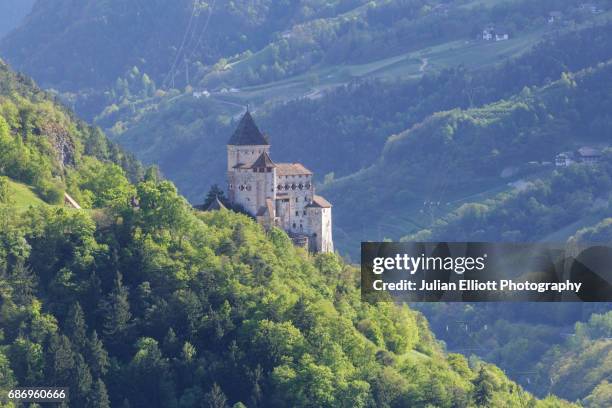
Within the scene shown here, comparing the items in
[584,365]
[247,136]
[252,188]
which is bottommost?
[584,365]

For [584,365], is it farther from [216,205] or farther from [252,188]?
[252,188]

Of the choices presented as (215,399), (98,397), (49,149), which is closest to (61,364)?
(98,397)

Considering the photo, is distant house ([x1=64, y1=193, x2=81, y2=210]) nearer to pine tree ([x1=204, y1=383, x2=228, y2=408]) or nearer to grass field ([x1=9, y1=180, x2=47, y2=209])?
grass field ([x1=9, y1=180, x2=47, y2=209])

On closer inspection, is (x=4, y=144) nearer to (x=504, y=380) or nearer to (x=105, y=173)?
(x=105, y=173)

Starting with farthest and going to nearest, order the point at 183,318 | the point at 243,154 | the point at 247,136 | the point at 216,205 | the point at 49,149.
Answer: the point at 49,149
the point at 247,136
the point at 243,154
the point at 216,205
the point at 183,318

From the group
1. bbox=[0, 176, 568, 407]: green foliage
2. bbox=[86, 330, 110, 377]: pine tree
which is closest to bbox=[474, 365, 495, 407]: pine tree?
bbox=[0, 176, 568, 407]: green foliage

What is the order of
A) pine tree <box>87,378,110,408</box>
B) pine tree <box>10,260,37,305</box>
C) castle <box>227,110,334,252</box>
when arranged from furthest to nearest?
castle <box>227,110,334,252</box> < pine tree <box>10,260,37,305</box> < pine tree <box>87,378,110,408</box>

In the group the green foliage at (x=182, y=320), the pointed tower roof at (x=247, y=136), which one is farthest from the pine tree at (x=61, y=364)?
the pointed tower roof at (x=247, y=136)
